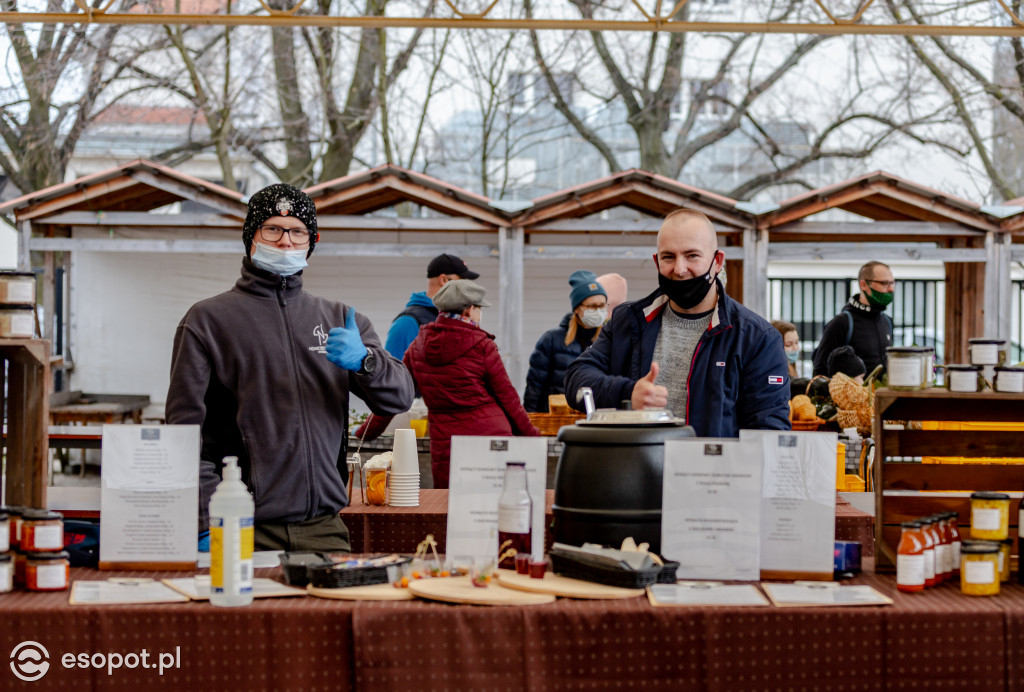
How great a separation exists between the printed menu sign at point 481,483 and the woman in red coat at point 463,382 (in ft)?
8.88

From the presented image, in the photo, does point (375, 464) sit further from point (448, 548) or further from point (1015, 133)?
point (1015, 133)

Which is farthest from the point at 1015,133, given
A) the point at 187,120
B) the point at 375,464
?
→ the point at 375,464

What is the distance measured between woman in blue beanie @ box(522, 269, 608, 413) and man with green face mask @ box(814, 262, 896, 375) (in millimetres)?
1688

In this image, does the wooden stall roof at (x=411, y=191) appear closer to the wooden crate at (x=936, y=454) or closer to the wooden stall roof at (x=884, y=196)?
the wooden stall roof at (x=884, y=196)

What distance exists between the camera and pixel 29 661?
8.04ft

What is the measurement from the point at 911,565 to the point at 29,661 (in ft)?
6.86

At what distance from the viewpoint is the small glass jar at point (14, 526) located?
2.77 metres

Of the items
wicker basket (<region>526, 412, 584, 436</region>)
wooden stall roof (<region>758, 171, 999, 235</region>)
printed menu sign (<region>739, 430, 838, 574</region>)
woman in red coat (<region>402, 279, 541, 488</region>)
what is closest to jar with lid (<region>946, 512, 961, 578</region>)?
printed menu sign (<region>739, 430, 838, 574</region>)

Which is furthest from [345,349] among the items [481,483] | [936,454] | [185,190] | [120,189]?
[120,189]

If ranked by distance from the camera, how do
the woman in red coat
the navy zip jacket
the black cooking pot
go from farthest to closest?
the woman in red coat, the navy zip jacket, the black cooking pot

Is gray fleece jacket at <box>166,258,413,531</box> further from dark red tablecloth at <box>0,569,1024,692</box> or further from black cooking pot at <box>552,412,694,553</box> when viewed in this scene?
black cooking pot at <box>552,412,694,553</box>

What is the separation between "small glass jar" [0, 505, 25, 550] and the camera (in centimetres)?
277

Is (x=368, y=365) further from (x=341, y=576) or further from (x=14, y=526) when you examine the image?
(x=14, y=526)

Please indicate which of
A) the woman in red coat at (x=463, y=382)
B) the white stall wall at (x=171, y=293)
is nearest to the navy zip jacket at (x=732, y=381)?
the woman in red coat at (x=463, y=382)
